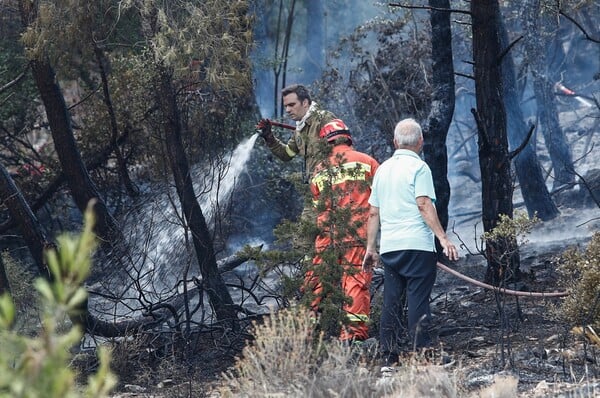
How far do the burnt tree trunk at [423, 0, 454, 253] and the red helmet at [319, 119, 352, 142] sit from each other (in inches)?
127

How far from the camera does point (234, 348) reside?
8.00 meters

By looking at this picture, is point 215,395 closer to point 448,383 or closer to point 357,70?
point 448,383

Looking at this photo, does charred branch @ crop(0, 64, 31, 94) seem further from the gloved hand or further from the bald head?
the bald head

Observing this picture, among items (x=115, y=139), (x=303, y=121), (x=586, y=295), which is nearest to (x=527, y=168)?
(x=115, y=139)

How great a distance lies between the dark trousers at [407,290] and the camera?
6.72 m

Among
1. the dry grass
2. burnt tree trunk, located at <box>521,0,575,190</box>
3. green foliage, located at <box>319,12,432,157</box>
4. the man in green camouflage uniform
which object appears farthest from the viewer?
burnt tree trunk, located at <box>521,0,575,190</box>

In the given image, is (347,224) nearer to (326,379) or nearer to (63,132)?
(326,379)

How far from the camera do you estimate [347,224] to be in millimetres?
6770

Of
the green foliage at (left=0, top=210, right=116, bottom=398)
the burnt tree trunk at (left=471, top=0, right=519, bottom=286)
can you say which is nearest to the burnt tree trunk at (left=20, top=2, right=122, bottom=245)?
the burnt tree trunk at (left=471, top=0, right=519, bottom=286)

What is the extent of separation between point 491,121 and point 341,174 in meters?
3.16

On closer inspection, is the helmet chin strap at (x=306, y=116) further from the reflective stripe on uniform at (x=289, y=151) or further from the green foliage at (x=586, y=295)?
the green foliage at (x=586, y=295)

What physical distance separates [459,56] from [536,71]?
3387 mm

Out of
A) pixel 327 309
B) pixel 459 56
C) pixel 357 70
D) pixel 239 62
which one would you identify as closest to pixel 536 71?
pixel 459 56

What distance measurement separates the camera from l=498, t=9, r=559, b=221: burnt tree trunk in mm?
16578
